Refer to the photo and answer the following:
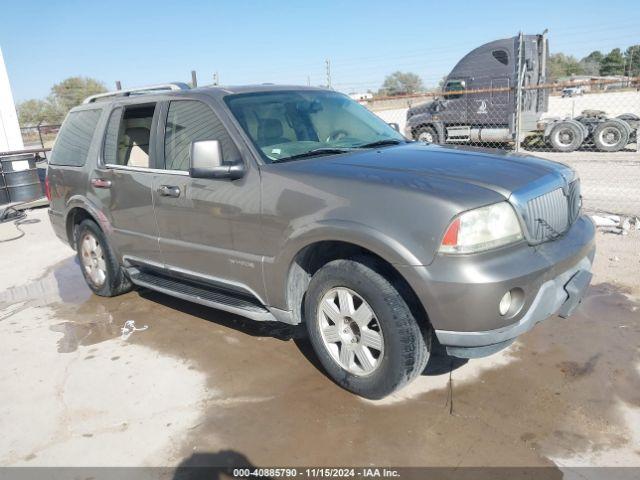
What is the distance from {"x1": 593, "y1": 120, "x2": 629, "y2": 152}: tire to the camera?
45.7 feet

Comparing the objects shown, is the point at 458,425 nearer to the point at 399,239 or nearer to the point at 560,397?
the point at 560,397

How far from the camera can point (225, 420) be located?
310cm

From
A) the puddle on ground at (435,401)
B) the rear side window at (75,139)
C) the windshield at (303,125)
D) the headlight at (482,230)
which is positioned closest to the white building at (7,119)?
the rear side window at (75,139)

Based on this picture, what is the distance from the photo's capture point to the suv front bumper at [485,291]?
2604 millimetres

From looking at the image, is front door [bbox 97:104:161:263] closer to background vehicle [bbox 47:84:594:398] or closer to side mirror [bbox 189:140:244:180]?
background vehicle [bbox 47:84:594:398]

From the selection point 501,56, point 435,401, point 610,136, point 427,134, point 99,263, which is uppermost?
point 501,56

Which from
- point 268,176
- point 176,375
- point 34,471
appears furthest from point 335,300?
point 34,471

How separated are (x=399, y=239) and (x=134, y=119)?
2.96m

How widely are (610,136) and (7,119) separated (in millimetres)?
17981

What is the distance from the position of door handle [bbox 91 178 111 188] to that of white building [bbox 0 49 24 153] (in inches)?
555

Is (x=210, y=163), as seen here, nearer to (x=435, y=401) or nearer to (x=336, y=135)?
(x=336, y=135)

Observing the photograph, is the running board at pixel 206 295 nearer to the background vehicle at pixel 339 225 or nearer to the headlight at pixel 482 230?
the background vehicle at pixel 339 225

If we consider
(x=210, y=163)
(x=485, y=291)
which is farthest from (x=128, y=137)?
(x=485, y=291)

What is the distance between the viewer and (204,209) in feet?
12.2
